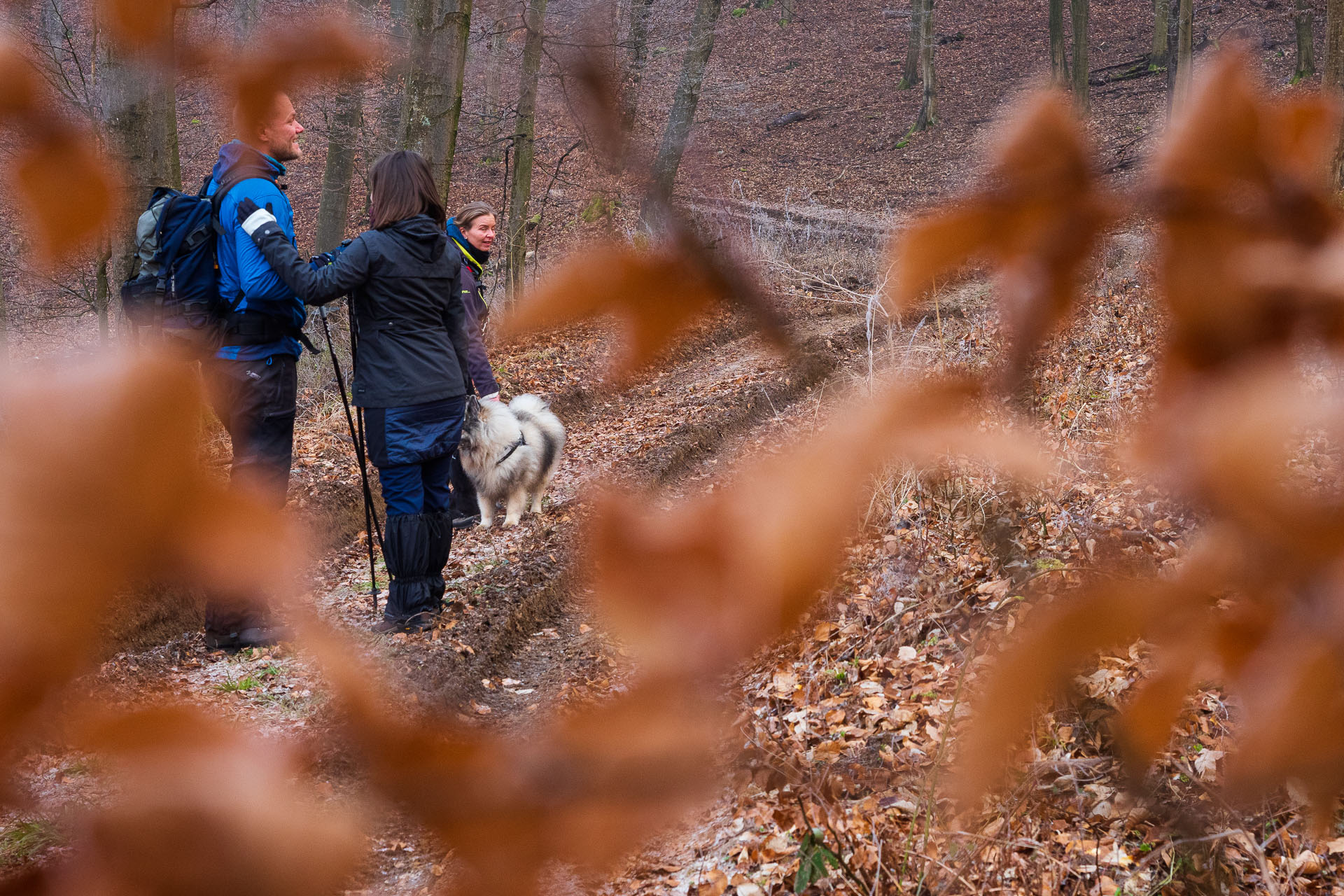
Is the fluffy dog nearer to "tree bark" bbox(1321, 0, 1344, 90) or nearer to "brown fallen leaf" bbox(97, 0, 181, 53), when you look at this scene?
"tree bark" bbox(1321, 0, 1344, 90)

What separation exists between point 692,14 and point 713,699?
485 millimetres

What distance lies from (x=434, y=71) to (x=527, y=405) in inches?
225

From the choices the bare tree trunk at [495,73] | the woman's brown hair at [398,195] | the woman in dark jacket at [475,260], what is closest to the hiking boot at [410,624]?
the woman in dark jacket at [475,260]

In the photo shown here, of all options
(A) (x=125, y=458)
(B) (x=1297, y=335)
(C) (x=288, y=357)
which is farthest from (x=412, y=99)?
(C) (x=288, y=357)

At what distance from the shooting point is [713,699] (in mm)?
500

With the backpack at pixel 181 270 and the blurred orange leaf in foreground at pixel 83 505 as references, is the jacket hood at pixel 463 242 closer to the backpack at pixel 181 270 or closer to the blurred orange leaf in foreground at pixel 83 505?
the backpack at pixel 181 270

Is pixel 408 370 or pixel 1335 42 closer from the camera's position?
pixel 1335 42

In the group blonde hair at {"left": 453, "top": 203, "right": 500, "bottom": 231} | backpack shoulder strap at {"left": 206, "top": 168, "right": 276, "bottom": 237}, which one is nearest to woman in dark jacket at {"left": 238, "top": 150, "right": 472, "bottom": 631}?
blonde hair at {"left": 453, "top": 203, "right": 500, "bottom": 231}

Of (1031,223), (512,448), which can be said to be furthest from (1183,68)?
(512,448)

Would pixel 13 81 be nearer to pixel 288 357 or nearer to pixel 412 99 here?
pixel 412 99

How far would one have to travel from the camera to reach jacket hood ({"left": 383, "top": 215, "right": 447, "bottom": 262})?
3682 mm

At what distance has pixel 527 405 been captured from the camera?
6.59 meters

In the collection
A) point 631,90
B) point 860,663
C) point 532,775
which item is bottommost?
point 860,663

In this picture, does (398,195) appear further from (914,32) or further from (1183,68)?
(1183,68)
